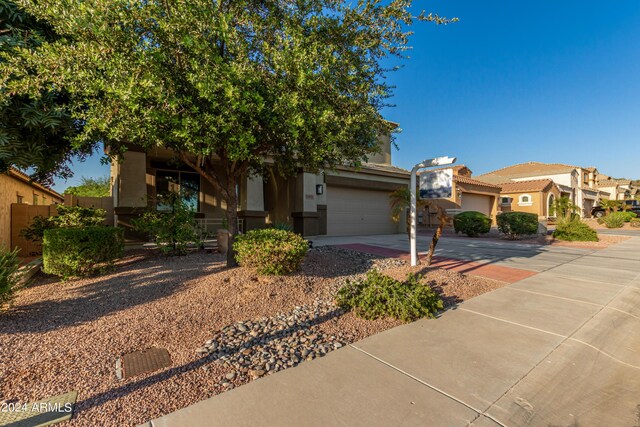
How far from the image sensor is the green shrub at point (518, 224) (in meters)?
14.4

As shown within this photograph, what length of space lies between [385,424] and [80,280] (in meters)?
6.44

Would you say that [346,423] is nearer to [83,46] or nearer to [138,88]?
[138,88]

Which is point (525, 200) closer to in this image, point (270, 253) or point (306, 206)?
point (306, 206)

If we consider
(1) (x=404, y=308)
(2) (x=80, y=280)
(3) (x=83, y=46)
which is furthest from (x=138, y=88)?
(1) (x=404, y=308)

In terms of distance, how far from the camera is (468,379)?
114 inches

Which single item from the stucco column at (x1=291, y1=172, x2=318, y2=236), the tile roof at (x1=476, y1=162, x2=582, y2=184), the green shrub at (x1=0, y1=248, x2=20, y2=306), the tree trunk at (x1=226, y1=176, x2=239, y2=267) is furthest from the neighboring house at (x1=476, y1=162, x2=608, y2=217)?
the green shrub at (x1=0, y1=248, x2=20, y2=306)

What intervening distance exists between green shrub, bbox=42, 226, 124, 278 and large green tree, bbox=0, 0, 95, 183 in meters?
1.67

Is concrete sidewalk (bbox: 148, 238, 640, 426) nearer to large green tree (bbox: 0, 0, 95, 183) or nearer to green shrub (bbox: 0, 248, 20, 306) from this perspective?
green shrub (bbox: 0, 248, 20, 306)

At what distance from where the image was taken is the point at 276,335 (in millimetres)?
3754

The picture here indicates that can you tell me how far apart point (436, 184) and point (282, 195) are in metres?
9.12

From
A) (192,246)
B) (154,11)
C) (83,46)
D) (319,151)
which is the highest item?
(154,11)

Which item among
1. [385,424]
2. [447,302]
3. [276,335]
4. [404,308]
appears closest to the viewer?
[385,424]

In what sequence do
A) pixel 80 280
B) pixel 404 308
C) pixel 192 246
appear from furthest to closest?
pixel 192 246 → pixel 80 280 → pixel 404 308

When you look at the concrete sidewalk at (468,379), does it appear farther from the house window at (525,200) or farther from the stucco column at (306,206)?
the house window at (525,200)
